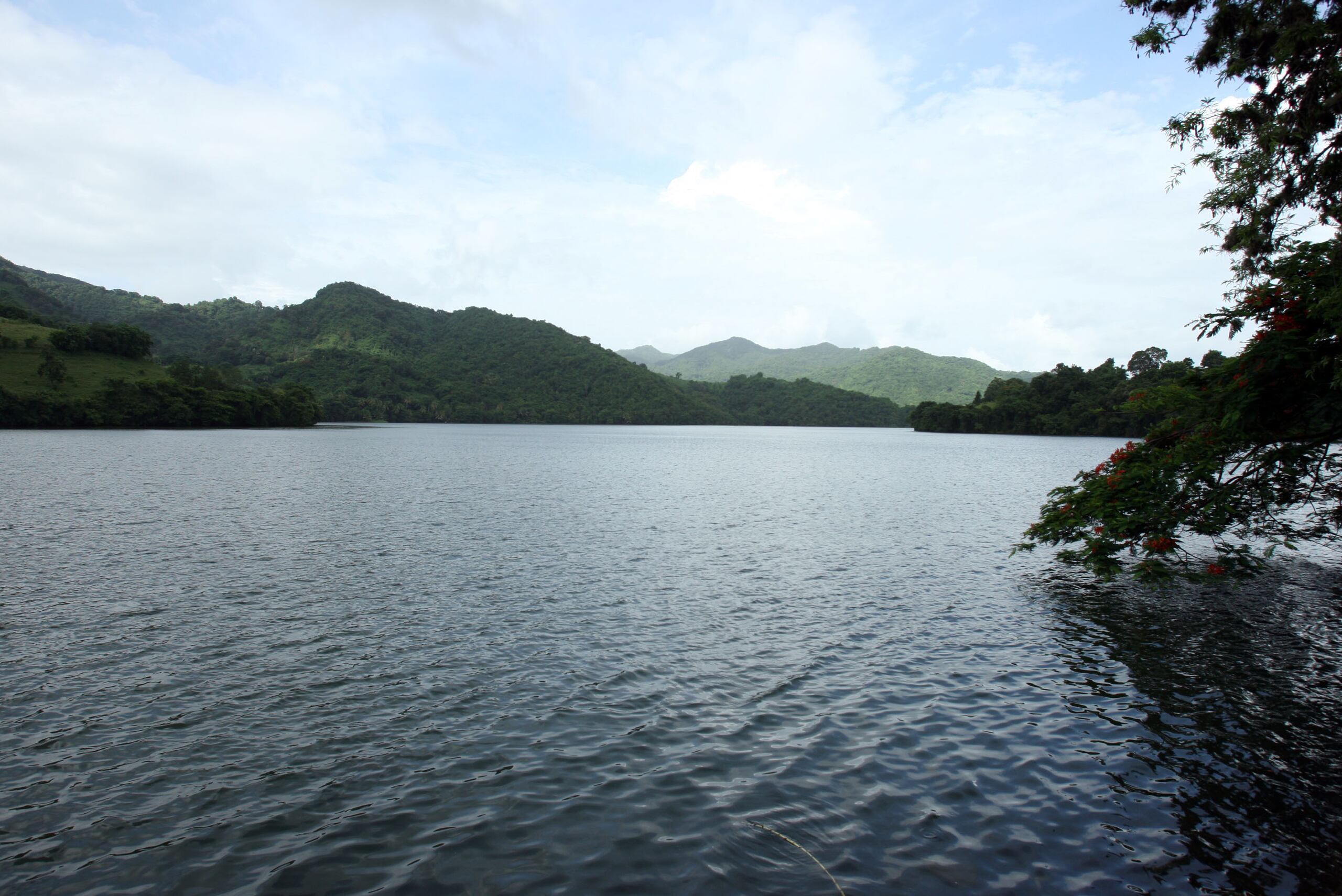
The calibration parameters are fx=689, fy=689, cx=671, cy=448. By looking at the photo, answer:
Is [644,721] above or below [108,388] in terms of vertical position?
below

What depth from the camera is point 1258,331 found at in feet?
53.4

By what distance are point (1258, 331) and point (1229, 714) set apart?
907 cm

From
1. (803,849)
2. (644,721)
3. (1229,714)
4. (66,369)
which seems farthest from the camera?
(66,369)

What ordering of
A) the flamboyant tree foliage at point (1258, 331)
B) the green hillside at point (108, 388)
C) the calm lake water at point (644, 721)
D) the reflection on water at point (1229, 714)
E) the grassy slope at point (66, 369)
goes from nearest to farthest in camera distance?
the calm lake water at point (644, 721) → the reflection on water at point (1229, 714) → the flamboyant tree foliage at point (1258, 331) → the green hillside at point (108, 388) → the grassy slope at point (66, 369)

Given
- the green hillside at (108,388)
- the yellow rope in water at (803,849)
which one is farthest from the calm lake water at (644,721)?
the green hillside at (108,388)

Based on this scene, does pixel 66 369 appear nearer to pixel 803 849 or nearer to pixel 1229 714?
pixel 803 849

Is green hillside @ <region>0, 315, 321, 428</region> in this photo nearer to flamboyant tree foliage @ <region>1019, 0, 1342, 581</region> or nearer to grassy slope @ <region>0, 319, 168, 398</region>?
grassy slope @ <region>0, 319, 168, 398</region>

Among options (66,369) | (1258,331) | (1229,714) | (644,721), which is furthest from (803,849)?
A: (66,369)

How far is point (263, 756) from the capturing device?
11.0 meters

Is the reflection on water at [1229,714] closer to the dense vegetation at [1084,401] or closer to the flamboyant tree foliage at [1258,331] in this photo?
the flamboyant tree foliage at [1258,331]

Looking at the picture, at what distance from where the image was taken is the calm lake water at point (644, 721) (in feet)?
28.1

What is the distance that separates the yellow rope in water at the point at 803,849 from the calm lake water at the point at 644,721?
0.21 ft

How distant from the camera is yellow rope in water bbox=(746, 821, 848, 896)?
8.09 m

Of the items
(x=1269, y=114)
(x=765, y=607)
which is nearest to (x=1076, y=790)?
(x=765, y=607)
